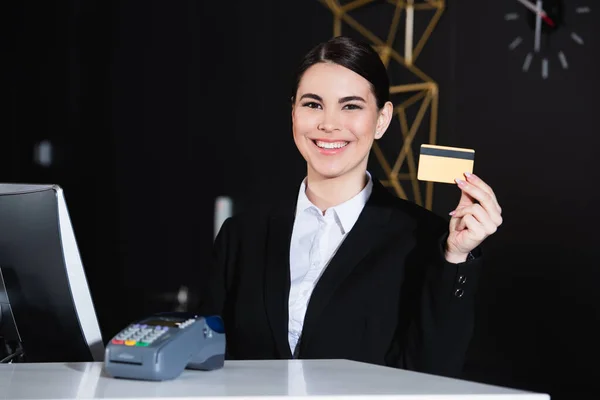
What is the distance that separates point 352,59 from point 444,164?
576mm

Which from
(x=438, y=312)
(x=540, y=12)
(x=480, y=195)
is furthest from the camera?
(x=540, y=12)

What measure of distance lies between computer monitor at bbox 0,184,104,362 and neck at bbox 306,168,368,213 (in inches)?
32.1

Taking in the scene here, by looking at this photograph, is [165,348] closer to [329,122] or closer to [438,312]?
[438,312]

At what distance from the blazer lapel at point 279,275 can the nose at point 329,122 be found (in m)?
0.26

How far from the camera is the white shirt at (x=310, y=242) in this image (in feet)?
6.64

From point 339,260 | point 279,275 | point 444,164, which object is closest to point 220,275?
point 279,275

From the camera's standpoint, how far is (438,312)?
6.08 ft

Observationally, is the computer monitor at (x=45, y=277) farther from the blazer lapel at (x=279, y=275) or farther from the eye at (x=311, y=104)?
the eye at (x=311, y=104)

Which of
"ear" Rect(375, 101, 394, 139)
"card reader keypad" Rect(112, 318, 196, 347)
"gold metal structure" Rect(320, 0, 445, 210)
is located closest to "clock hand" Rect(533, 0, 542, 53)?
"gold metal structure" Rect(320, 0, 445, 210)

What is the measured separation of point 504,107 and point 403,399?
9.18ft

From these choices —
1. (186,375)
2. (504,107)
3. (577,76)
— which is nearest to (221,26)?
(504,107)

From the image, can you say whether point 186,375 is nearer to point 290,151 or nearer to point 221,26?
point 290,151

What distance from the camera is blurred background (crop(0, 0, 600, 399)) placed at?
3676mm

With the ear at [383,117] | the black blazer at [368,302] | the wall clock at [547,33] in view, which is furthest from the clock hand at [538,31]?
the black blazer at [368,302]
